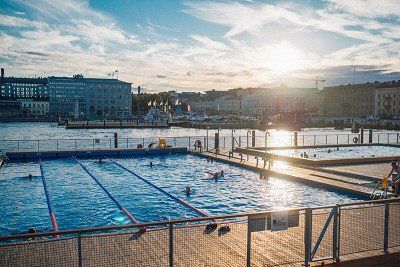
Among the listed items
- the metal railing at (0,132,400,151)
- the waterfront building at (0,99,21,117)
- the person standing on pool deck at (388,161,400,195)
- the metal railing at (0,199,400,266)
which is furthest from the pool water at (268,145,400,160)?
the waterfront building at (0,99,21,117)

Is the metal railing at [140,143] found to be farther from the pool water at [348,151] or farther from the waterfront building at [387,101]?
the waterfront building at [387,101]

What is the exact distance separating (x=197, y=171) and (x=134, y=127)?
87361 millimetres

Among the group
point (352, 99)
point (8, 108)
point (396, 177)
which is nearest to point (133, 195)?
point (396, 177)

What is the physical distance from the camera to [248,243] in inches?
302

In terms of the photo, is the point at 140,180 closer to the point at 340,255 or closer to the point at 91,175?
the point at 91,175

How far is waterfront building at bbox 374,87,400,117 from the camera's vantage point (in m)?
131

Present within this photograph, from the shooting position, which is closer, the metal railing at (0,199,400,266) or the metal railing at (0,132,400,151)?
the metal railing at (0,199,400,266)

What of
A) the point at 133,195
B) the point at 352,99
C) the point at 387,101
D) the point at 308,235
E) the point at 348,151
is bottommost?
the point at 133,195

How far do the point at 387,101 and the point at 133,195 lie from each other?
13251 centimetres

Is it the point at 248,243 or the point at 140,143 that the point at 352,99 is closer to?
the point at 140,143

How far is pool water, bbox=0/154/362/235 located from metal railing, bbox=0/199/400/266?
291 inches

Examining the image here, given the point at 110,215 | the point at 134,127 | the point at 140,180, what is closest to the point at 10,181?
the point at 140,180

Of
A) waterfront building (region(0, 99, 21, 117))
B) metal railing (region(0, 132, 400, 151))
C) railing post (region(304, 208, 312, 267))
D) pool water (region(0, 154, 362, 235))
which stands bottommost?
pool water (region(0, 154, 362, 235))

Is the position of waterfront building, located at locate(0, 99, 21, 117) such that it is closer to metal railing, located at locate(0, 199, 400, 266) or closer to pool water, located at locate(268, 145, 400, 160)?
pool water, located at locate(268, 145, 400, 160)
